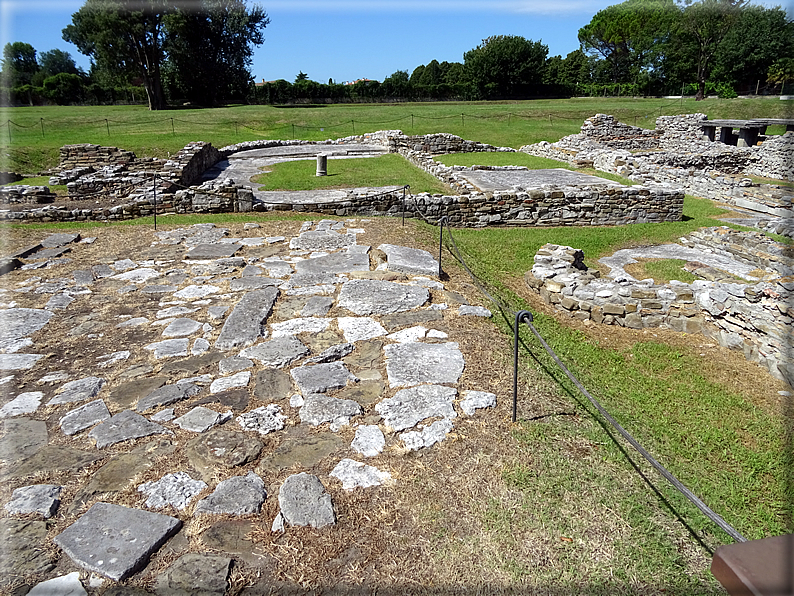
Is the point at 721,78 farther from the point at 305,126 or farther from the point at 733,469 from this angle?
the point at 733,469

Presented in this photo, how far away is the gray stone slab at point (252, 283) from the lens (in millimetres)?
6879

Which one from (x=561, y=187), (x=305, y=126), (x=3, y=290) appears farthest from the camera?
(x=305, y=126)

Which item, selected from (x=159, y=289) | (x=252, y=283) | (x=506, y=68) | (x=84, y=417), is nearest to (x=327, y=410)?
(x=84, y=417)

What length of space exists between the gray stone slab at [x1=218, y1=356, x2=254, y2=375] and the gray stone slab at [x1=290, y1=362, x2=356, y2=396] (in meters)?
0.47

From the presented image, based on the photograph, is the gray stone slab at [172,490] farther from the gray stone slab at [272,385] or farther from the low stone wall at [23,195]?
the low stone wall at [23,195]

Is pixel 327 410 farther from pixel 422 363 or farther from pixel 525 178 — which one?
pixel 525 178

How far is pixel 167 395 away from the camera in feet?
14.5

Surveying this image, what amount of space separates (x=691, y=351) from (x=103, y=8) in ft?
152

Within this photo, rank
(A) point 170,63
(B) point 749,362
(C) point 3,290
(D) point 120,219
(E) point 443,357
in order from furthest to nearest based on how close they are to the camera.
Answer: (A) point 170,63 < (D) point 120,219 < (C) point 3,290 < (B) point 749,362 < (E) point 443,357

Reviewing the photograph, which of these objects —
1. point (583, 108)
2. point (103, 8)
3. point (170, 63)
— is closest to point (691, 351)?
point (583, 108)

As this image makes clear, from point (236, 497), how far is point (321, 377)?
5.12 feet

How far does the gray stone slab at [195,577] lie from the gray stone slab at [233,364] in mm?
2164

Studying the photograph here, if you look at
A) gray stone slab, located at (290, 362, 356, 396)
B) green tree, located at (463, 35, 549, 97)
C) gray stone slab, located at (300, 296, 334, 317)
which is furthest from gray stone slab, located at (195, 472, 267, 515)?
green tree, located at (463, 35, 549, 97)

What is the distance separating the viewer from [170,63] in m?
49.4
